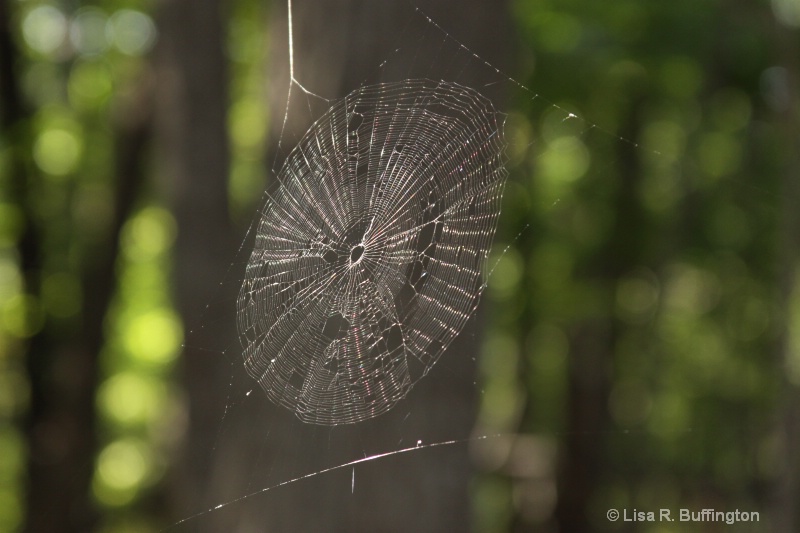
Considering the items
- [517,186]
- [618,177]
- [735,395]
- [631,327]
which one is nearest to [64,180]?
[517,186]

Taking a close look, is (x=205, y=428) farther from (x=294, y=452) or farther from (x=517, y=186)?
(x=517, y=186)

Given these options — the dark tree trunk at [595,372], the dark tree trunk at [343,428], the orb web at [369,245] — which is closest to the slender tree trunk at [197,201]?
the dark tree trunk at [343,428]

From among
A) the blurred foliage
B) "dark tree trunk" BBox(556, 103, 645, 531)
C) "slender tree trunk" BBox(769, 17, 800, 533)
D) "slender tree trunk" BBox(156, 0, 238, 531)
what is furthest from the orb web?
"dark tree trunk" BBox(556, 103, 645, 531)

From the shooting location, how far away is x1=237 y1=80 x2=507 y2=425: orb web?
2.70m

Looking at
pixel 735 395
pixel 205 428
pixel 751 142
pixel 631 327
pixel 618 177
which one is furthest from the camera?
pixel 735 395

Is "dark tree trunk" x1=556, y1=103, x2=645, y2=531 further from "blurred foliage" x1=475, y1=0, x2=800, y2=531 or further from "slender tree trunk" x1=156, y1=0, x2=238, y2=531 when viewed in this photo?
"slender tree trunk" x1=156, y1=0, x2=238, y2=531

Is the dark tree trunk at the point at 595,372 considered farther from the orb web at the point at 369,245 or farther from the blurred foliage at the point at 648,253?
the orb web at the point at 369,245

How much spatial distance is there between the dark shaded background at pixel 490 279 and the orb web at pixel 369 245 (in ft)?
1.11

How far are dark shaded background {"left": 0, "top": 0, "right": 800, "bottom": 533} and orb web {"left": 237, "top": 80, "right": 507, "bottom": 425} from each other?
34 cm

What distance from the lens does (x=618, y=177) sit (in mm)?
10984

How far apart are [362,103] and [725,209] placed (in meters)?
9.55

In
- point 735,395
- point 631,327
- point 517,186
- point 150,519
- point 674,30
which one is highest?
point 674,30

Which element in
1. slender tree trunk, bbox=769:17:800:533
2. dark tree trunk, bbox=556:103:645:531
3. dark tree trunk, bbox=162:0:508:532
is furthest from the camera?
dark tree trunk, bbox=556:103:645:531

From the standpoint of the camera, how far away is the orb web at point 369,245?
270 centimetres
